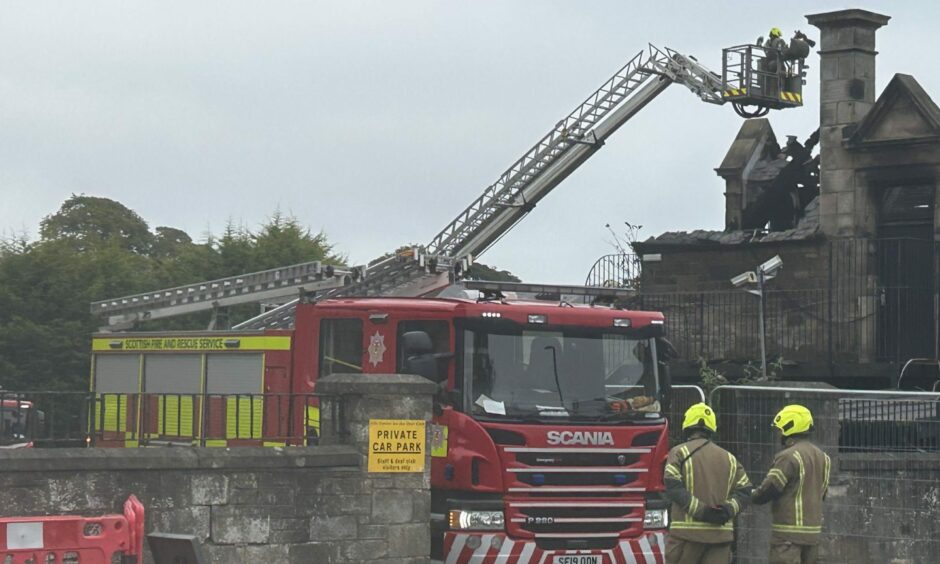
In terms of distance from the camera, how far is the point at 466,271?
19.2 m

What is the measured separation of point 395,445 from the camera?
1373 centimetres

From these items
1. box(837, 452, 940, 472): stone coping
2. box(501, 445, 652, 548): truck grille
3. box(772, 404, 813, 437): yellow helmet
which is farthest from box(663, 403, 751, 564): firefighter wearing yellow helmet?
box(837, 452, 940, 472): stone coping

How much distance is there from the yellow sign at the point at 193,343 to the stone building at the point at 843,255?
909 cm

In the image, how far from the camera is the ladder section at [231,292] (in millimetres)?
17812

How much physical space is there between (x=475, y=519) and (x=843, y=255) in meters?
11.2

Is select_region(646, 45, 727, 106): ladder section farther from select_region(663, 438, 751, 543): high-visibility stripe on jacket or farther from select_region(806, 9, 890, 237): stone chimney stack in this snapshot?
select_region(663, 438, 751, 543): high-visibility stripe on jacket

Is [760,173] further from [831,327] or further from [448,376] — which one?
[448,376]

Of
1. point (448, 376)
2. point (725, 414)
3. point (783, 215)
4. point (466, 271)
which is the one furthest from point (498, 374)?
point (783, 215)

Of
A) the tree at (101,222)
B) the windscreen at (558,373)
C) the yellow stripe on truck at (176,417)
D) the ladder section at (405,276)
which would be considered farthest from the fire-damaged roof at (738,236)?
the tree at (101,222)

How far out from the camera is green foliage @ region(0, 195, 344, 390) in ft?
138

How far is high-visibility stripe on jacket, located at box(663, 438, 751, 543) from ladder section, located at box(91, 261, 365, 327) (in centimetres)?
605

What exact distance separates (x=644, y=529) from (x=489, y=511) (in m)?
1.65

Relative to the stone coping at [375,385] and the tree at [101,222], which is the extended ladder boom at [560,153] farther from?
the tree at [101,222]

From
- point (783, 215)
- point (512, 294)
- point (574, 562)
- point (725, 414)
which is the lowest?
point (574, 562)
